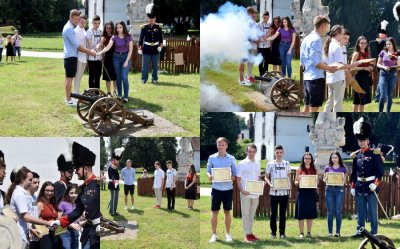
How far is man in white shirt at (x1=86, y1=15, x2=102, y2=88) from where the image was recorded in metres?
8.84

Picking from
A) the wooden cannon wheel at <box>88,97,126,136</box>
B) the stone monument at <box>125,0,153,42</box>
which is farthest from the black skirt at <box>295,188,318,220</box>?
the stone monument at <box>125,0,153,42</box>

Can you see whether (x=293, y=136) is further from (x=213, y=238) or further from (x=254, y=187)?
(x=213, y=238)

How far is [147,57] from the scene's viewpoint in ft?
32.2

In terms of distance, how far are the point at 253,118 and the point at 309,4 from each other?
3.75 feet

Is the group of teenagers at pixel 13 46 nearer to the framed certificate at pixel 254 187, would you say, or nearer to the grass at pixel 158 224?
the grass at pixel 158 224

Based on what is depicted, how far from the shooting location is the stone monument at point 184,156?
26.7ft

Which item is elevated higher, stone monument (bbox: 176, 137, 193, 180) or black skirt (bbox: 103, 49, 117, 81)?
black skirt (bbox: 103, 49, 117, 81)

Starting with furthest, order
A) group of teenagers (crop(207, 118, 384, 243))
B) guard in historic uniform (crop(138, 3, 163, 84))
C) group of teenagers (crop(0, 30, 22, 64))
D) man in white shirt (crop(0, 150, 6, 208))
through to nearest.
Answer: group of teenagers (crop(0, 30, 22, 64))
guard in historic uniform (crop(138, 3, 163, 84))
group of teenagers (crop(207, 118, 384, 243))
man in white shirt (crop(0, 150, 6, 208))

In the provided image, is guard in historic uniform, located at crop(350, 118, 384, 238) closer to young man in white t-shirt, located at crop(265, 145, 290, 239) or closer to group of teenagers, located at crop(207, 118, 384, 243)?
group of teenagers, located at crop(207, 118, 384, 243)

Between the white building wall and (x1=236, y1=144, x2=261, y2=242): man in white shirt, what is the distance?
38cm

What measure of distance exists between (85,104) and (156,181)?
1.02 meters

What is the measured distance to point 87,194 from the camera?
7.43 meters

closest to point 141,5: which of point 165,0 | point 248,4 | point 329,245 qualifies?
point 165,0

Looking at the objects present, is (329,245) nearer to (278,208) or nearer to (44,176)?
(278,208)
